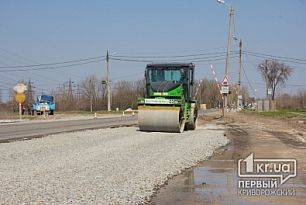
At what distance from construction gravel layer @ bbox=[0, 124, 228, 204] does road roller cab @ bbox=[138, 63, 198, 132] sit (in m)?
4.82

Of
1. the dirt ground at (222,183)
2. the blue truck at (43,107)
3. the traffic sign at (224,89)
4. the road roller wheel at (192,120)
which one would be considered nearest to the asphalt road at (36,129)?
the road roller wheel at (192,120)

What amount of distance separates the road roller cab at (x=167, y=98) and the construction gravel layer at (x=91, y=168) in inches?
190

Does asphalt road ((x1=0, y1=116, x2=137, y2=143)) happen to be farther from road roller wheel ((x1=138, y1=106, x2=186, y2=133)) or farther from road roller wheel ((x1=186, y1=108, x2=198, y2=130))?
road roller wheel ((x1=186, y1=108, x2=198, y2=130))

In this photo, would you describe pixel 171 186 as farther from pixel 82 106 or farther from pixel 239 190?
pixel 82 106

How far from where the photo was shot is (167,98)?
25688mm

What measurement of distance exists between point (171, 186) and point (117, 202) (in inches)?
85.7

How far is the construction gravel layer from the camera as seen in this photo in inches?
354

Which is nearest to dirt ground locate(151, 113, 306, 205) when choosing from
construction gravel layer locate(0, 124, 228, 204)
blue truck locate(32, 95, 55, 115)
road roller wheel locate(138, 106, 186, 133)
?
construction gravel layer locate(0, 124, 228, 204)

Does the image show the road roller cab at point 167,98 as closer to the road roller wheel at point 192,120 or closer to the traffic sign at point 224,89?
the road roller wheel at point 192,120

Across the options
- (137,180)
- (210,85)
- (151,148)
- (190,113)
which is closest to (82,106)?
(210,85)

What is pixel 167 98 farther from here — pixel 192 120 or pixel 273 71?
pixel 273 71

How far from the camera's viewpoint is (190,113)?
2791 cm

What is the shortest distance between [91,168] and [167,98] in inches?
538

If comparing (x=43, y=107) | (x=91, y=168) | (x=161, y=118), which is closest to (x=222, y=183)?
(x=91, y=168)
